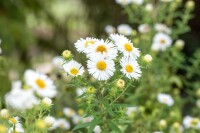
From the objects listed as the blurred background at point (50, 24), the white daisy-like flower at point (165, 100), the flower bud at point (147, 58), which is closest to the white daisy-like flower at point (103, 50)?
the flower bud at point (147, 58)

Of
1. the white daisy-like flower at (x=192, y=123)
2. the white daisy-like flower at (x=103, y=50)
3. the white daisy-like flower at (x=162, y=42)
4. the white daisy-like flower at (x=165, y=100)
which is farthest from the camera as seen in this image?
the white daisy-like flower at (x=162, y=42)

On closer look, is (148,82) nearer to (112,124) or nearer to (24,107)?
(112,124)

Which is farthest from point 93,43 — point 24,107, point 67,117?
point 67,117

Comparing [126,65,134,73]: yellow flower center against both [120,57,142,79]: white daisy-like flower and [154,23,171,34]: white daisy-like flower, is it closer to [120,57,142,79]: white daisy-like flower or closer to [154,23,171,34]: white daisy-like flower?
[120,57,142,79]: white daisy-like flower

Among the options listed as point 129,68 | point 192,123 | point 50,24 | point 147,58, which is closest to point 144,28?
point 192,123

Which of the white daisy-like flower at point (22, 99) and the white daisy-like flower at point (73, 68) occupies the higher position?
the white daisy-like flower at point (73, 68)

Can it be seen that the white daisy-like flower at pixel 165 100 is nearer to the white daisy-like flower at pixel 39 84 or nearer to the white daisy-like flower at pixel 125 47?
the white daisy-like flower at pixel 125 47

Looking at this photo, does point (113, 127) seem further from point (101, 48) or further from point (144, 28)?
point (144, 28)
